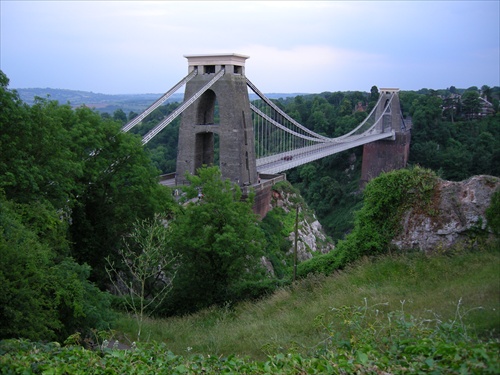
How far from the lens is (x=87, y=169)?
41.7ft

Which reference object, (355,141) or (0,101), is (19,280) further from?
(355,141)

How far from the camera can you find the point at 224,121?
20531mm

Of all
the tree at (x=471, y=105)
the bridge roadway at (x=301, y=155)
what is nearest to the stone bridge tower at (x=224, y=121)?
the bridge roadway at (x=301, y=155)

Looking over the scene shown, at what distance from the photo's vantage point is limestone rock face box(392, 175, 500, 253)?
8430mm

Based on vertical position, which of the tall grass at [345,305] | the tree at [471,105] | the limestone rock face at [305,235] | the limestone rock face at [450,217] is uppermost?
the tree at [471,105]

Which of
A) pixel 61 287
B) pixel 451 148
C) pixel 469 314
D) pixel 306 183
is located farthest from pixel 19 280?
pixel 451 148

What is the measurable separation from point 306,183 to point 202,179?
93.6 feet

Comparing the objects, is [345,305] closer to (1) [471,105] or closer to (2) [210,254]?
(2) [210,254]

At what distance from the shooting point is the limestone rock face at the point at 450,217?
8.43 meters

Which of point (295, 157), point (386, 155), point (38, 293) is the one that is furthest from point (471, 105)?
point (38, 293)

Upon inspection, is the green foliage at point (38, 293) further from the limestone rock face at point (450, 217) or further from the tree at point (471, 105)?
the tree at point (471, 105)

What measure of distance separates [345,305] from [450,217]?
278 cm

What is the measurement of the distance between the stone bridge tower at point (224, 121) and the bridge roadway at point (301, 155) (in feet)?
7.95

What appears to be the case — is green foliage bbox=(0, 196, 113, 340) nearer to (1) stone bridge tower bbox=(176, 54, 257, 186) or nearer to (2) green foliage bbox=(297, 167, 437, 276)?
(2) green foliage bbox=(297, 167, 437, 276)
